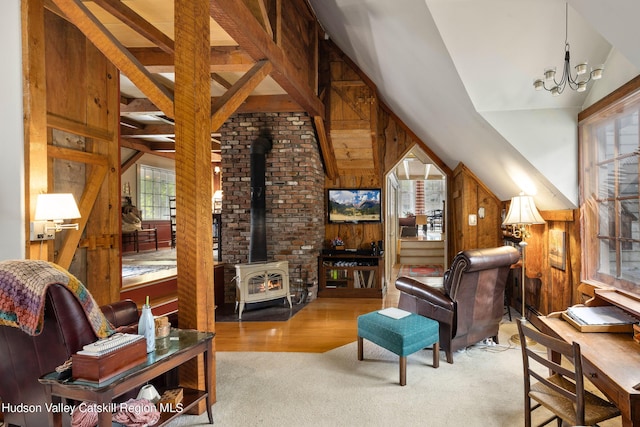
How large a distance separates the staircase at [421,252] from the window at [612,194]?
659 centimetres

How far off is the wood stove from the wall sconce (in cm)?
257

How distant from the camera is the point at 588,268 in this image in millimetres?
3426

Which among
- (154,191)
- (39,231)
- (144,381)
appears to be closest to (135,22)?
(39,231)

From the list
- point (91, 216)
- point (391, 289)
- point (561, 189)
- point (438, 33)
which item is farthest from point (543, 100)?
point (91, 216)

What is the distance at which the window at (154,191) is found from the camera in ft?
34.6

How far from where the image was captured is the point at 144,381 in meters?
1.93

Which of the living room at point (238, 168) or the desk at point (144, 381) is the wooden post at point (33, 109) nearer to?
the living room at point (238, 168)

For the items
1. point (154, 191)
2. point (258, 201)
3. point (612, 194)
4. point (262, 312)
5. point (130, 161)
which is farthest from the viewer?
point (154, 191)

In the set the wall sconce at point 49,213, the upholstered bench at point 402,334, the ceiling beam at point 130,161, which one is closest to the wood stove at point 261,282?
the upholstered bench at point 402,334

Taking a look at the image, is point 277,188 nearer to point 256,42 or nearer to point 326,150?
point 326,150

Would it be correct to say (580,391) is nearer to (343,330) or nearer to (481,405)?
(481,405)

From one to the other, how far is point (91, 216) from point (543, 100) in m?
4.78

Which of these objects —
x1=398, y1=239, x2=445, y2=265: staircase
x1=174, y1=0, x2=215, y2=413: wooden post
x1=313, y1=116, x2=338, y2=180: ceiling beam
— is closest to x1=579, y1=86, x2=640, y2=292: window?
x1=174, y1=0, x2=215, y2=413: wooden post

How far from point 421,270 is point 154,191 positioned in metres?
7.97
